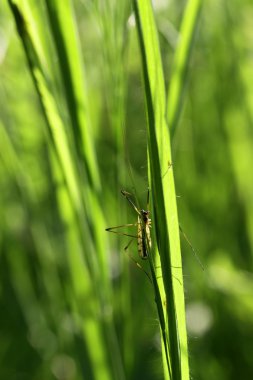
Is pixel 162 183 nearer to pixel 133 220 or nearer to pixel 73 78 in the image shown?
pixel 73 78

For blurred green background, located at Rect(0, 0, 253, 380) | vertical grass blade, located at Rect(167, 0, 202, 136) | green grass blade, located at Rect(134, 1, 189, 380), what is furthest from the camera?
blurred green background, located at Rect(0, 0, 253, 380)

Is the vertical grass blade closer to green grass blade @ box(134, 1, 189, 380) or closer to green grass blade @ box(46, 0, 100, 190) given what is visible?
green grass blade @ box(46, 0, 100, 190)

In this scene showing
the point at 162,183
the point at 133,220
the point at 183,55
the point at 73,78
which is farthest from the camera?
the point at 133,220

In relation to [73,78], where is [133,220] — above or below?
below

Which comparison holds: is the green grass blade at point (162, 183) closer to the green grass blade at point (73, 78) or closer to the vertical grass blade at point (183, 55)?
the green grass blade at point (73, 78)

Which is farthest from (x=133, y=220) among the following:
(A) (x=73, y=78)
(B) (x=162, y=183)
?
(B) (x=162, y=183)

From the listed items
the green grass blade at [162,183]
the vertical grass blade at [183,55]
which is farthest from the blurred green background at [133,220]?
the green grass blade at [162,183]

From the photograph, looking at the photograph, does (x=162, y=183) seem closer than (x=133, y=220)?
Yes

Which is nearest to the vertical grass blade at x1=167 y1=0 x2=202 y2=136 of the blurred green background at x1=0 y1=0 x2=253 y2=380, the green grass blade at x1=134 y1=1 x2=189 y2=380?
the blurred green background at x1=0 y1=0 x2=253 y2=380
